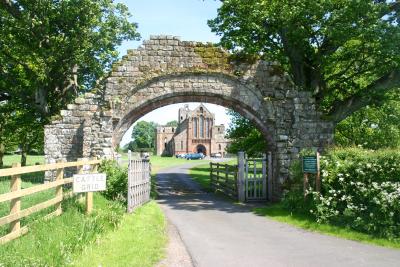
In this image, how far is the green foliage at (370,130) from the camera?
25.4 m

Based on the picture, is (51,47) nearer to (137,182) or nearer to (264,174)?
(137,182)

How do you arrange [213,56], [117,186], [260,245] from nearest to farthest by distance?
[260,245], [117,186], [213,56]

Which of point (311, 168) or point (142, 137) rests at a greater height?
point (142, 137)

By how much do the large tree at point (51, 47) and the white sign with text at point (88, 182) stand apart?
11191 mm

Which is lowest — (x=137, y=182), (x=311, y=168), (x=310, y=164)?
(x=137, y=182)

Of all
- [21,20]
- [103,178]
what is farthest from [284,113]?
[21,20]

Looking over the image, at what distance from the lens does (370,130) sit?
2605 cm

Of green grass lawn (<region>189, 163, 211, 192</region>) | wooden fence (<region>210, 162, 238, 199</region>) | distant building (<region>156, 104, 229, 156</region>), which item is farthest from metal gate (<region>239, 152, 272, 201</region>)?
distant building (<region>156, 104, 229, 156</region>)

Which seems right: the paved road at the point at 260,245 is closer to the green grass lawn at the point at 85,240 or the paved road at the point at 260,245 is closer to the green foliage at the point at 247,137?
the green grass lawn at the point at 85,240

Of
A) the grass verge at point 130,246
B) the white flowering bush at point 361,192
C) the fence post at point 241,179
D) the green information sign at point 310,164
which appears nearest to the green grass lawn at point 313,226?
the white flowering bush at point 361,192

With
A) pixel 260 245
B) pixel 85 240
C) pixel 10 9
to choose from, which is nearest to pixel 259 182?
pixel 260 245

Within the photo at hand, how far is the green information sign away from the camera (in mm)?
10926

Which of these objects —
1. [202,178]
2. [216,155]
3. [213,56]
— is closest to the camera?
[213,56]

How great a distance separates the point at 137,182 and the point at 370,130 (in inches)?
758
